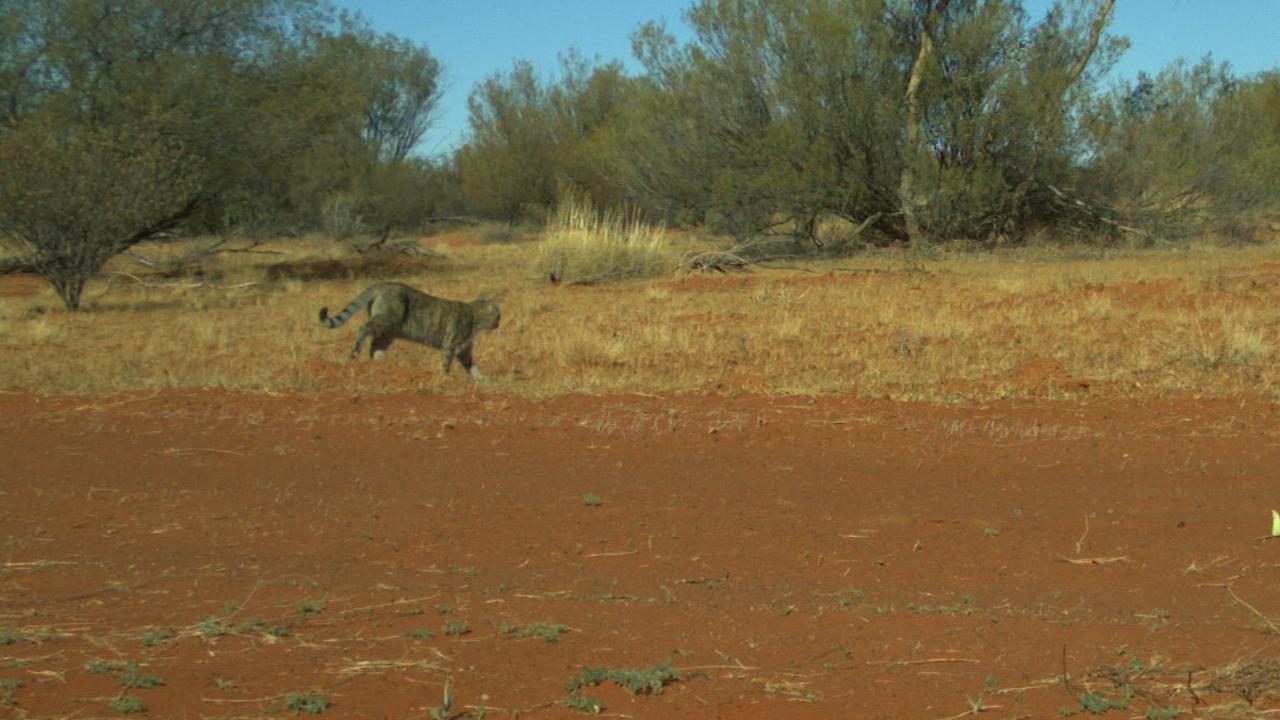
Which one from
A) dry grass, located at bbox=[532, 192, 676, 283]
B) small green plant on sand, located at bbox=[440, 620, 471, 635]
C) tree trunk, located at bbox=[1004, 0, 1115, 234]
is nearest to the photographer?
small green plant on sand, located at bbox=[440, 620, 471, 635]

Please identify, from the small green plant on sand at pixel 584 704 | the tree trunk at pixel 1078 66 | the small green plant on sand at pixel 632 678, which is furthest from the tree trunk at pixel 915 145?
the small green plant on sand at pixel 584 704

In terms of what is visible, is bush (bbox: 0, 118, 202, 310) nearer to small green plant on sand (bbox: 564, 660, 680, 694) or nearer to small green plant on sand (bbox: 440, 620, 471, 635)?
small green plant on sand (bbox: 440, 620, 471, 635)

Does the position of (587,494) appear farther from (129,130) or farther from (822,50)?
(822,50)

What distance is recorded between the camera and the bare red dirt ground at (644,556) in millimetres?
4461

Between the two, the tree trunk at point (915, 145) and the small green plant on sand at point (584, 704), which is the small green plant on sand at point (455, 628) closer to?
the small green plant on sand at point (584, 704)

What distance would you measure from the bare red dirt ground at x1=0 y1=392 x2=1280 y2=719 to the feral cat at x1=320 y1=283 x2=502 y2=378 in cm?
175

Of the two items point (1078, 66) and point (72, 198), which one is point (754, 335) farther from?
point (1078, 66)

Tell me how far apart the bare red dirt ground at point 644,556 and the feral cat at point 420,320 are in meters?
1.75

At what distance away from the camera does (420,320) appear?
38.7ft

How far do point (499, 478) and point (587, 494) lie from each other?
2.37 ft

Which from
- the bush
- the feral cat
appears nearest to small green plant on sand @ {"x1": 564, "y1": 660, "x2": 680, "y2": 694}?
the feral cat

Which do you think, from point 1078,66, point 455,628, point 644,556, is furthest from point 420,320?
point 1078,66

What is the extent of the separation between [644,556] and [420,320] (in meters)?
6.23

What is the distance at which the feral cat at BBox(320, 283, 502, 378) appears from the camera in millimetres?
Answer: 11594
